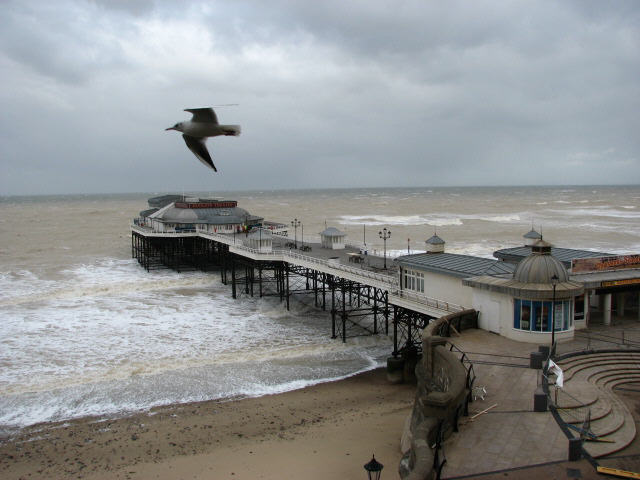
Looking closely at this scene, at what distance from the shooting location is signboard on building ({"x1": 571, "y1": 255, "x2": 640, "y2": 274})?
1959 centimetres

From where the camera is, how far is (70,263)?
56.5 meters

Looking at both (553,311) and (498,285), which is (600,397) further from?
(498,285)

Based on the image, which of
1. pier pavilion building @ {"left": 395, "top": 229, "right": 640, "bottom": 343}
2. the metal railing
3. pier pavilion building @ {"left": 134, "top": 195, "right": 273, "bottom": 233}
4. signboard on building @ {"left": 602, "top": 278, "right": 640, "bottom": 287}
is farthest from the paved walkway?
pier pavilion building @ {"left": 134, "top": 195, "right": 273, "bottom": 233}

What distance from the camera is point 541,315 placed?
1725 centimetres

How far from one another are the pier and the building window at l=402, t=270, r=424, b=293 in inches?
13.0

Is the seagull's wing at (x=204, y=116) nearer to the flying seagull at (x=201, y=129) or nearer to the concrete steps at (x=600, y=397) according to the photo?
the flying seagull at (x=201, y=129)

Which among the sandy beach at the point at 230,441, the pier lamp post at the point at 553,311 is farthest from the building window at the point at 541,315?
the sandy beach at the point at 230,441

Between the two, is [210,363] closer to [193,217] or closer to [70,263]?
[193,217]

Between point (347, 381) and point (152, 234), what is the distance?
3309cm

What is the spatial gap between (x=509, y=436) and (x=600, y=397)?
3411 mm

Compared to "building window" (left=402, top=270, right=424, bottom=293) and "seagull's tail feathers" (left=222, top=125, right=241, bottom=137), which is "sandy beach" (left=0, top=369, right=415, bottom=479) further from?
"seagull's tail feathers" (left=222, top=125, right=241, bottom=137)

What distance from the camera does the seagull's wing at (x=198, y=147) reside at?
6730 millimetres

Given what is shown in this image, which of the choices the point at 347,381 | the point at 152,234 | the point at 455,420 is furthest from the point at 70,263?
the point at 455,420

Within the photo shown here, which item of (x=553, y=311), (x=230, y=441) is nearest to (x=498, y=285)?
(x=553, y=311)
